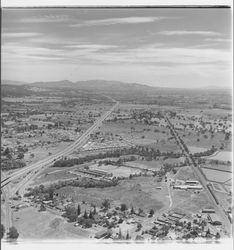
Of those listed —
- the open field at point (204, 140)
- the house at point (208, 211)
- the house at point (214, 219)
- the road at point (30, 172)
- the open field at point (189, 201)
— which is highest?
the open field at point (204, 140)

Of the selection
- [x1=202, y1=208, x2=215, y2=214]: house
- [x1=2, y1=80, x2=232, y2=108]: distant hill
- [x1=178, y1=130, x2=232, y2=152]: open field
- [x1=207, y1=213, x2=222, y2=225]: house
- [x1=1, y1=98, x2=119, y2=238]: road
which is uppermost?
[x1=2, y1=80, x2=232, y2=108]: distant hill

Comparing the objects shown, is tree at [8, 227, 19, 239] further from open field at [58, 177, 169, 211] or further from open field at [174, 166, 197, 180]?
open field at [174, 166, 197, 180]

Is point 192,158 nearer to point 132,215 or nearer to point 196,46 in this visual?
point 132,215

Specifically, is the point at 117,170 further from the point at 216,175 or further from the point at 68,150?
the point at 216,175

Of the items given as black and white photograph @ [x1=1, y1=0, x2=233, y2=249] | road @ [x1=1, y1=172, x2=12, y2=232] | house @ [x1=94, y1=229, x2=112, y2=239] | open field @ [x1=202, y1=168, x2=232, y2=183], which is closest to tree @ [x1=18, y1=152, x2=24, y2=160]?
black and white photograph @ [x1=1, y1=0, x2=233, y2=249]

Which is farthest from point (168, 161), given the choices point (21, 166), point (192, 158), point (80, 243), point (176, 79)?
point (21, 166)

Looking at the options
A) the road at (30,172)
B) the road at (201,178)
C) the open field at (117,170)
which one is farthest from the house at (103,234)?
the road at (201,178)

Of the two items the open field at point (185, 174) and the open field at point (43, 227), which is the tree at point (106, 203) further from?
the open field at point (185, 174)

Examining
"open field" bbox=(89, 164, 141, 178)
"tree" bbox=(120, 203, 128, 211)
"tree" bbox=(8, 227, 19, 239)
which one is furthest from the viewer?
"open field" bbox=(89, 164, 141, 178)
